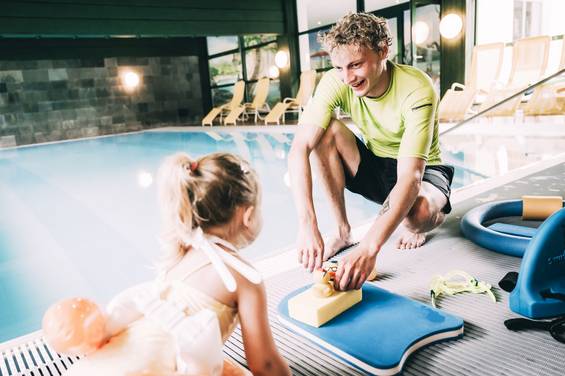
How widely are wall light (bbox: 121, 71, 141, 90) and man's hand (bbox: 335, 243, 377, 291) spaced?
1229 centimetres

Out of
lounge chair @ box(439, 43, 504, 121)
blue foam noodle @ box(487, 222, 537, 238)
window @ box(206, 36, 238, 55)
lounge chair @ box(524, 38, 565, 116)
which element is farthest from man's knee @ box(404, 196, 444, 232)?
window @ box(206, 36, 238, 55)

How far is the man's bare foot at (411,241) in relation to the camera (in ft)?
6.08

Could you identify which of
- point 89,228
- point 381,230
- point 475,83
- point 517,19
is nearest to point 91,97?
point 475,83

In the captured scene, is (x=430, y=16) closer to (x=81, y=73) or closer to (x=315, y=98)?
(x=315, y=98)

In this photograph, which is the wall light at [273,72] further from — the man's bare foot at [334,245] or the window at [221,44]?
the man's bare foot at [334,245]

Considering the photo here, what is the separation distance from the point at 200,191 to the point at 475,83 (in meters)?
6.64

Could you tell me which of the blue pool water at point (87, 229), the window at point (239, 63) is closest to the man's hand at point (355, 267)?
the blue pool water at point (87, 229)

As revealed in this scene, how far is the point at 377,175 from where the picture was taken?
1906 millimetres

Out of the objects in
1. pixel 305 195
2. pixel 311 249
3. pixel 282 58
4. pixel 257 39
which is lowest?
pixel 311 249

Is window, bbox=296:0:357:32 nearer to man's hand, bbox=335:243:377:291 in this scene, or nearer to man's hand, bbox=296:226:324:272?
man's hand, bbox=296:226:324:272

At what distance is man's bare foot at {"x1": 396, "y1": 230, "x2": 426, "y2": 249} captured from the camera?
1.85 m

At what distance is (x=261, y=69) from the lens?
39.0 ft

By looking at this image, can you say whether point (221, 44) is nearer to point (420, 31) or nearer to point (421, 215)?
point (420, 31)

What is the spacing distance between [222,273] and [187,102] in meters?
13.2
